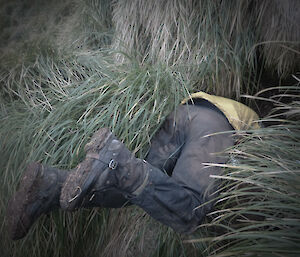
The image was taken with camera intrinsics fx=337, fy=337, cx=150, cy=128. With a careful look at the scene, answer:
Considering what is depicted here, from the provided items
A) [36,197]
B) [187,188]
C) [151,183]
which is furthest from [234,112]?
[36,197]

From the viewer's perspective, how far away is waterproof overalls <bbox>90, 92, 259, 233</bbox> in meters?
1.67

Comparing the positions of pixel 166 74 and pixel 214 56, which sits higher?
pixel 214 56

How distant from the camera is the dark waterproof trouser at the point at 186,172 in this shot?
65.6 inches

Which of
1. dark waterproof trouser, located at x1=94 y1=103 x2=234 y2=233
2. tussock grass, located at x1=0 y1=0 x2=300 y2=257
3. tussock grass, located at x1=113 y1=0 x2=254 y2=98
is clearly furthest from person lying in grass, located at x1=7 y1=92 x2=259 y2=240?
tussock grass, located at x1=113 y1=0 x2=254 y2=98

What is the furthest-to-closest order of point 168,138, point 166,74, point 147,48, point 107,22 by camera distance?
1. point 107,22
2. point 147,48
3. point 166,74
4. point 168,138

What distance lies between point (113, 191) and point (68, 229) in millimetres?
507

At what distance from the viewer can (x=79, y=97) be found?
2150mm

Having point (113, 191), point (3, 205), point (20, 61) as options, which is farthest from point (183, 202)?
point (20, 61)

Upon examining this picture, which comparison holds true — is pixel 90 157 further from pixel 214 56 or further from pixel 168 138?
pixel 214 56

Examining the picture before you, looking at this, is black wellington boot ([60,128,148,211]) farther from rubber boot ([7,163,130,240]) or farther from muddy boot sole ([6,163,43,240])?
muddy boot sole ([6,163,43,240])

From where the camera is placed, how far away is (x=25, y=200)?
1673 millimetres

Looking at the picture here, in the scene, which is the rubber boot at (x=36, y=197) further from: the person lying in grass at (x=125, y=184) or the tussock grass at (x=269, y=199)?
the tussock grass at (x=269, y=199)

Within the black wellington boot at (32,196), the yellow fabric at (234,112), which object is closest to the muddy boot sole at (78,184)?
the black wellington boot at (32,196)

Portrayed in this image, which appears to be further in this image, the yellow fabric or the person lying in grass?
the yellow fabric
